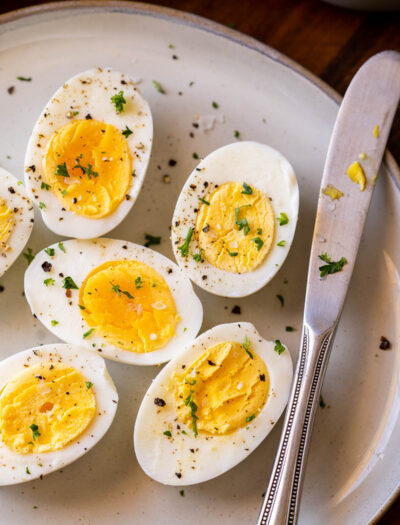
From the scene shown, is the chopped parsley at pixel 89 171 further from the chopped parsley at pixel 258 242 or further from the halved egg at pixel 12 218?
the chopped parsley at pixel 258 242

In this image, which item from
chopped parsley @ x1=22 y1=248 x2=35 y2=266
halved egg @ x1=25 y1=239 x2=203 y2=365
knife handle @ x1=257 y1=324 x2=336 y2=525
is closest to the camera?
knife handle @ x1=257 y1=324 x2=336 y2=525

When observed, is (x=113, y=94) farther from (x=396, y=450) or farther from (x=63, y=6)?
(x=396, y=450)

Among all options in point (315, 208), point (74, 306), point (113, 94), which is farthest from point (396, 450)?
point (113, 94)

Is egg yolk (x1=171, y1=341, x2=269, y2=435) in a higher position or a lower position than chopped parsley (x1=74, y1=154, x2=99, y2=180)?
lower

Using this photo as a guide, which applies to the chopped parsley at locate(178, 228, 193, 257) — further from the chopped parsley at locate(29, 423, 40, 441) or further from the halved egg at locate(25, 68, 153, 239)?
the chopped parsley at locate(29, 423, 40, 441)

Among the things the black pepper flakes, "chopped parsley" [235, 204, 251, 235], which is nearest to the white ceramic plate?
the black pepper flakes

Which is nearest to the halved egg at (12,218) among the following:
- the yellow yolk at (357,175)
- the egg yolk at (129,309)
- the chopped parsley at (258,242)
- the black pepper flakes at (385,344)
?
the egg yolk at (129,309)

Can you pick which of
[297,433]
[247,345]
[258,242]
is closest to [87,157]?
[258,242]

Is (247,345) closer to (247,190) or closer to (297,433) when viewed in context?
(297,433)
